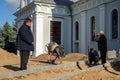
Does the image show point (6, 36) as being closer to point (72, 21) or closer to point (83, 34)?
point (72, 21)

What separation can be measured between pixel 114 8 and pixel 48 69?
59.0 ft

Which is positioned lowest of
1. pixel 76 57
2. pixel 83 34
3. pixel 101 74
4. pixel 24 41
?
pixel 76 57

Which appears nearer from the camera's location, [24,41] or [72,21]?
[24,41]

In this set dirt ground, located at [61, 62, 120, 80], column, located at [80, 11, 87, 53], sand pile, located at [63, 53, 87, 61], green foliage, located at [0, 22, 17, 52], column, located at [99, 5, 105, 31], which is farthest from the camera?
green foliage, located at [0, 22, 17, 52]

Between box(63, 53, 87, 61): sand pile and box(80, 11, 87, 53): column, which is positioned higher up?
box(80, 11, 87, 53): column

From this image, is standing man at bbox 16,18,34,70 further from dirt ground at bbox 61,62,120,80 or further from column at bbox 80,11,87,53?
column at bbox 80,11,87,53

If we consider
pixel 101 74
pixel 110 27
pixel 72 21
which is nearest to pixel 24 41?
pixel 101 74

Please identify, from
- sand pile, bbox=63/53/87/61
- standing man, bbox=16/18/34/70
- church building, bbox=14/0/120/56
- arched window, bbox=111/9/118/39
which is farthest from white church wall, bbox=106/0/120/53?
standing man, bbox=16/18/34/70

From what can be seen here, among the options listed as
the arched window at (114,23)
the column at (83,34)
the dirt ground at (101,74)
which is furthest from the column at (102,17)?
the dirt ground at (101,74)

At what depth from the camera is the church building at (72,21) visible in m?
29.1

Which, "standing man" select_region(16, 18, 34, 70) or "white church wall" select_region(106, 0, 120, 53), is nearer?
"standing man" select_region(16, 18, 34, 70)

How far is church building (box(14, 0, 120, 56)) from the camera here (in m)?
29.1

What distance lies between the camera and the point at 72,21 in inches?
1462

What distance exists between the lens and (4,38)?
53562mm
